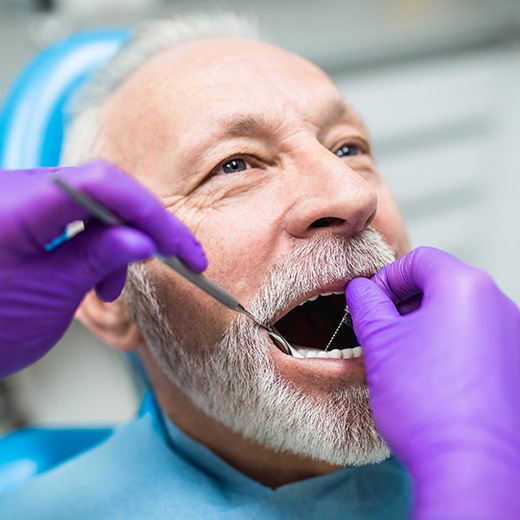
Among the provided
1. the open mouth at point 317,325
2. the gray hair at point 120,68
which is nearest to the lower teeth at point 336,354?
the open mouth at point 317,325

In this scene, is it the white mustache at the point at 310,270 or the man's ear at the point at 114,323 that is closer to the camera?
the white mustache at the point at 310,270

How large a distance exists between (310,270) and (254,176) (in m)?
0.19

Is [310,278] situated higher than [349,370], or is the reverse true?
[310,278]

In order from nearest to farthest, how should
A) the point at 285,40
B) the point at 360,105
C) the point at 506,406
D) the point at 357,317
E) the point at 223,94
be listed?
the point at 506,406
the point at 357,317
the point at 223,94
the point at 285,40
the point at 360,105

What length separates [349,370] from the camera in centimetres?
84

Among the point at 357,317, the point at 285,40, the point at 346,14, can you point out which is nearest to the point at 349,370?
the point at 357,317

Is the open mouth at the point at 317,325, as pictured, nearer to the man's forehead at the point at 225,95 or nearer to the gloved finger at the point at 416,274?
the gloved finger at the point at 416,274

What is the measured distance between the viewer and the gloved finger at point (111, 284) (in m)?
0.79

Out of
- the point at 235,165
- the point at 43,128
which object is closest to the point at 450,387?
the point at 235,165

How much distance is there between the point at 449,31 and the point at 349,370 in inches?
67.5

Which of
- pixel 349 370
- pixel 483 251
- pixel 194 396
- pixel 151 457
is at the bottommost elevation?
pixel 483 251

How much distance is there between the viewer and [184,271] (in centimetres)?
74

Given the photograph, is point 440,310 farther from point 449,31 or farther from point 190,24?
point 449,31

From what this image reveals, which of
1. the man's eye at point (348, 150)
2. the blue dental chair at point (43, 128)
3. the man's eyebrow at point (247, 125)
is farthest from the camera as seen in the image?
the blue dental chair at point (43, 128)
